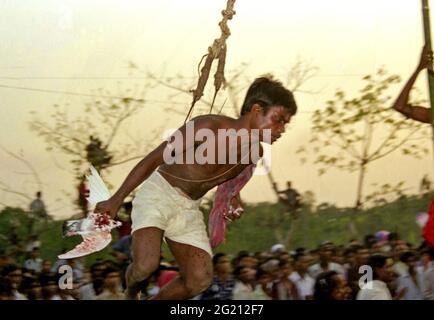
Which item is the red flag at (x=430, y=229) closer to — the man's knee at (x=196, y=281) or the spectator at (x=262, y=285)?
the spectator at (x=262, y=285)

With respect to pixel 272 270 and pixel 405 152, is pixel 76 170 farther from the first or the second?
pixel 405 152

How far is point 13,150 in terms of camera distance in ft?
17.9

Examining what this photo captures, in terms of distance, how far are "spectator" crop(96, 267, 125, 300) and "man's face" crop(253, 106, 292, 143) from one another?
1.12 metres

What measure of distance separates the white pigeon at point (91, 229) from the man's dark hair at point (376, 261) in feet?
4.99

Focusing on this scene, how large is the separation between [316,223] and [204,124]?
124 cm

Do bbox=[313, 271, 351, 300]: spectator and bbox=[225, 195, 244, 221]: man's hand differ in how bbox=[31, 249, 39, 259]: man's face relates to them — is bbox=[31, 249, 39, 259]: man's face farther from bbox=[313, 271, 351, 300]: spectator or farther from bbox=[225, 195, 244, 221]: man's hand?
bbox=[313, 271, 351, 300]: spectator

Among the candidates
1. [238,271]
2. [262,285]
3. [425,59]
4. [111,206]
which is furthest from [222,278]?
[425,59]

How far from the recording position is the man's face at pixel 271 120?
16.0 feet

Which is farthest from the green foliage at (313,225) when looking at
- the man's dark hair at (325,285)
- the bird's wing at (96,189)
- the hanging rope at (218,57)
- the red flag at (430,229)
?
the hanging rope at (218,57)

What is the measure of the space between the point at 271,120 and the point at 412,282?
140cm

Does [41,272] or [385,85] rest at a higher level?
[385,85]

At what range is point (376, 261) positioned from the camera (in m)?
5.50

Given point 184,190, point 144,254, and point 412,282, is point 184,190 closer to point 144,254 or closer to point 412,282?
point 144,254

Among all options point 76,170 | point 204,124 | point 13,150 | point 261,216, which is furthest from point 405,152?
point 13,150
